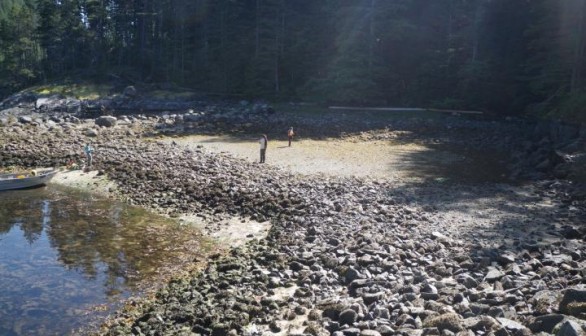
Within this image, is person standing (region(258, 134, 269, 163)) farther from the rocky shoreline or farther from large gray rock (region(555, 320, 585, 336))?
large gray rock (region(555, 320, 585, 336))

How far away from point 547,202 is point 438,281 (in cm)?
995

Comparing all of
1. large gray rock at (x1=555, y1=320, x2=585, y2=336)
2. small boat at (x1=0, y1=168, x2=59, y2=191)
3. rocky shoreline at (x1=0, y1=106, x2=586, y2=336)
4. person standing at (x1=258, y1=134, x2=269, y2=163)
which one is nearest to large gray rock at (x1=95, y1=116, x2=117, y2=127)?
rocky shoreline at (x1=0, y1=106, x2=586, y2=336)

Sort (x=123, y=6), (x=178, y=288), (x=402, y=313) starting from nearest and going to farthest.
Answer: (x=402, y=313) → (x=178, y=288) → (x=123, y=6)

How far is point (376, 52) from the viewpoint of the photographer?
157 ft

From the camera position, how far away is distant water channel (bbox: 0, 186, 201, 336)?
10188 millimetres

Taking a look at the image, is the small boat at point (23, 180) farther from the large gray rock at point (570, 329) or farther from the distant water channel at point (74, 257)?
the large gray rock at point (570, 329)

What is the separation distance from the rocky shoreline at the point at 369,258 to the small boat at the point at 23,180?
114 inches

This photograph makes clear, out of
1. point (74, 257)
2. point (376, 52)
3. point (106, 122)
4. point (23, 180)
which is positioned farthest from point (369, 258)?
point (376, 52)

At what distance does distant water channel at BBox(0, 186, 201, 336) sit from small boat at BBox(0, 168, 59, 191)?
1.51 m

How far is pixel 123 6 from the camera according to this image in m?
73.8

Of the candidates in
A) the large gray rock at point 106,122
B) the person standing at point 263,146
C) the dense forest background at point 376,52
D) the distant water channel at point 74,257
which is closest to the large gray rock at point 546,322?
the distant water channel at point 74,257

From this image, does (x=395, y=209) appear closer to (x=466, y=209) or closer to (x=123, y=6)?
(x=466, y=209)

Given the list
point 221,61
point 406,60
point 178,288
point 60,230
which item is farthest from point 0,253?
point 221,61

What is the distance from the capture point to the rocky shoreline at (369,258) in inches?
328
